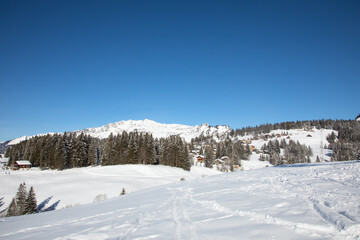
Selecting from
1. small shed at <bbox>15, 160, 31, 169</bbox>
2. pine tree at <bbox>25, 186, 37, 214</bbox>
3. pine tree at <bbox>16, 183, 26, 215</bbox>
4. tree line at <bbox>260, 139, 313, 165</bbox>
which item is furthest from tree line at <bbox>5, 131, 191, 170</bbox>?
tree line at <bbox>260, 139, 313, 165</bbox>

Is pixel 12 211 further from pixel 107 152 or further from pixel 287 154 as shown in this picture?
pixel 287 154

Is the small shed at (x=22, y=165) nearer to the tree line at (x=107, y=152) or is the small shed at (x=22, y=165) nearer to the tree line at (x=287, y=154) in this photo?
the tree line at (x=107, y=152)

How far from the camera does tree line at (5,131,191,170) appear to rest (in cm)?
6234

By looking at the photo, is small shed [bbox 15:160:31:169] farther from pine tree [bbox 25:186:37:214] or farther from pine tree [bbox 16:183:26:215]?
pine tree [bbox 25:186:37:214]

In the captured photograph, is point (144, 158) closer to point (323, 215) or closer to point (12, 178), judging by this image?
point (12, 178)

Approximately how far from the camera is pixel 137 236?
17.7 ft

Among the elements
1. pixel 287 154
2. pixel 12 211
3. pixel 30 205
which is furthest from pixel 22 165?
pixel 287 154

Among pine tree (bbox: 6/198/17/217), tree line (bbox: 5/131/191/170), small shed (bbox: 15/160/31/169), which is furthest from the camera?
small shed (bbox: 15/160/31/169)

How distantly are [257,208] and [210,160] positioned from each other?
84501 mm

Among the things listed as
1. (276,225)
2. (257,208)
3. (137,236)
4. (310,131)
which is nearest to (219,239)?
(276,225)

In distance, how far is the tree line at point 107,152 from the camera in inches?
2454

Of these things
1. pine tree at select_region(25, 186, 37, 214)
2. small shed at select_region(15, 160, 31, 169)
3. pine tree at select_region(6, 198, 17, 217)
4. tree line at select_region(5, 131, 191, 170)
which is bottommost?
pine tree at select_region(6, 198, 17, 217)

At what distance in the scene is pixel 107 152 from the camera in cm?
6762

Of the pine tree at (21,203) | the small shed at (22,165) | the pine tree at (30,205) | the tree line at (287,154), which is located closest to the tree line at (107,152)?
the small shed at (22,165)
